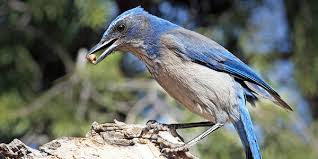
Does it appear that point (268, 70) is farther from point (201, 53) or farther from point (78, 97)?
point (201, 53)

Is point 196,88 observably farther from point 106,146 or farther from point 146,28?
point 106,146

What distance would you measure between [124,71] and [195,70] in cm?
197

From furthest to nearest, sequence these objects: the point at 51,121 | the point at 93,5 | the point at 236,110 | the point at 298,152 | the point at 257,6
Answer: the point at 257,6
the point at 298,152
the point at 51,121
the point at 93,5
the point at 236,110

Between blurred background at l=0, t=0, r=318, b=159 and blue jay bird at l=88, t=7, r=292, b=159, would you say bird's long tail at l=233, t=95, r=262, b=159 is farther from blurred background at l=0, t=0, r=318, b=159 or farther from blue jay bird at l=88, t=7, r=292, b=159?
blurred background at l=0, t=0, r=318, b=159

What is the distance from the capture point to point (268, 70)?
20.5 feet

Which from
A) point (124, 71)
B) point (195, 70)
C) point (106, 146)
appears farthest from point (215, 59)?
point (124, 71)

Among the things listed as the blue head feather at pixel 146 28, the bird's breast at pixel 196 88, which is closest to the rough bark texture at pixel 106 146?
the bird's breast at pixel 196 88

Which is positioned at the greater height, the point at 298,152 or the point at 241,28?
the point at 241,28

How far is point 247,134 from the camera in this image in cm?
420

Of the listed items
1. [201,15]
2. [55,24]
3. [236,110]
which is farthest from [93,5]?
[201,15]

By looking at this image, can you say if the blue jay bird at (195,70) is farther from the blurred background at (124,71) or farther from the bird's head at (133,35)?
the blurred background at (124,71)

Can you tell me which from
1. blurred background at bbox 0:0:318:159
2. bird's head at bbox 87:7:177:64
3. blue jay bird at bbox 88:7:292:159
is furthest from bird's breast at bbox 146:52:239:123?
blurred background at bbox 0:0:318:159

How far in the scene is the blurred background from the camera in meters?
5.62

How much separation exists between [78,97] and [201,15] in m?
1.43
